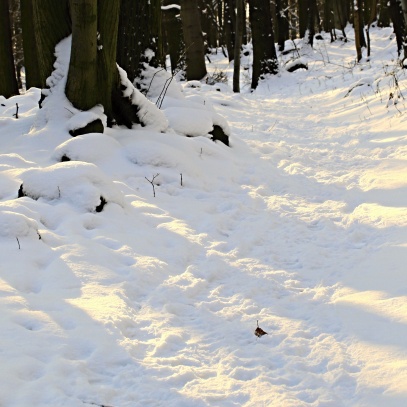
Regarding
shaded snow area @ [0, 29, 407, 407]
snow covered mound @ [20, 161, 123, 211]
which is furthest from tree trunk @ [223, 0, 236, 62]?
snow covered mound @ [20, 161, 123, 211]

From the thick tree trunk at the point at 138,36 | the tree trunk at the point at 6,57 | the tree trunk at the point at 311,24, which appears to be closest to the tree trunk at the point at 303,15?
the tree trunk at the point at 311,24

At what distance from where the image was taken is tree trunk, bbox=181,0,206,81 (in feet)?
38.6

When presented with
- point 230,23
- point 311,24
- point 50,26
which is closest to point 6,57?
point 50,26

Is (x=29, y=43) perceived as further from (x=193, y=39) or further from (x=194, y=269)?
(x=194, y=269)

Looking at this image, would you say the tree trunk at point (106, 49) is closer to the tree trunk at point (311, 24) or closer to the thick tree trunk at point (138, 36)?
the thick tree trunk at point (138, 36)

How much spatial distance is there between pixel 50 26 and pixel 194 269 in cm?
369

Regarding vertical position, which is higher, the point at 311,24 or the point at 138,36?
the point at 311,24

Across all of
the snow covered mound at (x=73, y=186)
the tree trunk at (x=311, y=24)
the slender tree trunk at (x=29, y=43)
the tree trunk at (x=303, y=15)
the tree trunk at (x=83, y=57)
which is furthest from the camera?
the tree trunk at (x=303, y=15)

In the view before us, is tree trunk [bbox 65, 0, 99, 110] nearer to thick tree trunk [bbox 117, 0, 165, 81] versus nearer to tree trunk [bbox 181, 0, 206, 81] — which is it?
thick tree trunk [bbox 117, 0, 165, 81]

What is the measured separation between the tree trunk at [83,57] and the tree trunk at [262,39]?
33.2 feet

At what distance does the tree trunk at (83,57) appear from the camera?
506cm

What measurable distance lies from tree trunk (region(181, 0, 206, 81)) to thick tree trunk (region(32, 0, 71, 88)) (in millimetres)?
6243

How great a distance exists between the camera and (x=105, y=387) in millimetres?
2090

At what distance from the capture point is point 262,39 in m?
14.6
